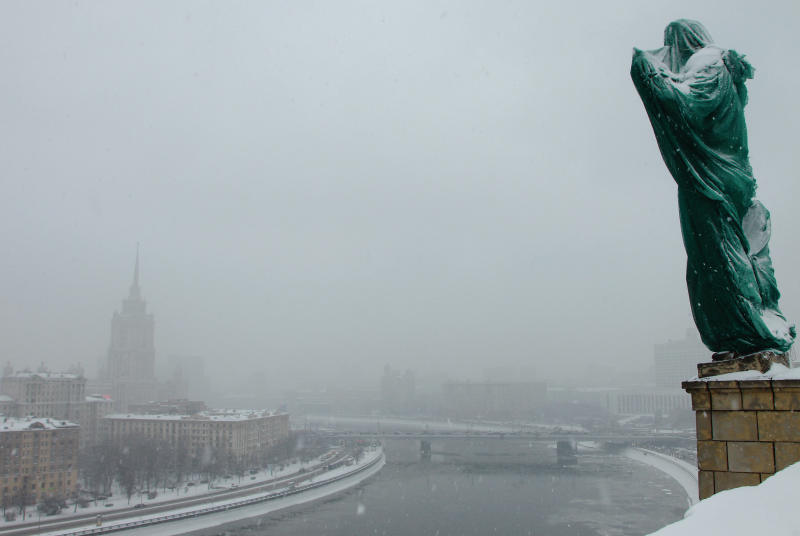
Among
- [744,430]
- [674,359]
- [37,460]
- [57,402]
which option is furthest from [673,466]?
[674,359]

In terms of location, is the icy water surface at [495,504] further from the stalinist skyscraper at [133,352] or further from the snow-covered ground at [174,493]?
the stalinist skyscraper at [133,352]

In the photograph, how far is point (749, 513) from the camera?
3.99 metres

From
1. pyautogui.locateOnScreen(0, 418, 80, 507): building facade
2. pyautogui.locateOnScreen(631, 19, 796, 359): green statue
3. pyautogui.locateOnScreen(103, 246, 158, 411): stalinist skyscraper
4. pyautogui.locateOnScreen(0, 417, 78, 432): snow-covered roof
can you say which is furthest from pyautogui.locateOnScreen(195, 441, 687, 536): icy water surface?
pyautogui.locateOnScreen(103, 246, 158, 411): stalinist skyscraper

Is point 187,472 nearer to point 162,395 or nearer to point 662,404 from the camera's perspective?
point 162,395

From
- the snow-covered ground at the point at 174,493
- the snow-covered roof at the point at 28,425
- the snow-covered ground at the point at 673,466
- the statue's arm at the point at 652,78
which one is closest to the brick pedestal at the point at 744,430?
the statue's arm at the point at 652,78

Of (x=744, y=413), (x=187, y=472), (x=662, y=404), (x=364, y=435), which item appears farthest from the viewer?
(x=662, y=404)

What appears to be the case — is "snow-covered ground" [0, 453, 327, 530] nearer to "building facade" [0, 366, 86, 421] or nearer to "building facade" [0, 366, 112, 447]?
"building facade" [0, 366, 112, 447]

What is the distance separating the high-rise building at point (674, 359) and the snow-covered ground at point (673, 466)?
238 ft

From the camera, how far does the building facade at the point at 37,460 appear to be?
4262cm

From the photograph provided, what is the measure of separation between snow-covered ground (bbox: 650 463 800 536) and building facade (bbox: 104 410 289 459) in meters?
58.6

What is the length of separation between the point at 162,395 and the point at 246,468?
76.7 meters

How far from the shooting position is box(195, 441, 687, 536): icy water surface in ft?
111

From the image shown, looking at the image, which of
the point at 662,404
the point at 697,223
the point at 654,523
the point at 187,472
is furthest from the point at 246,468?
the point at 662,404

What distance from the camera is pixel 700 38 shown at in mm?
6172
